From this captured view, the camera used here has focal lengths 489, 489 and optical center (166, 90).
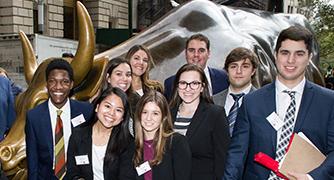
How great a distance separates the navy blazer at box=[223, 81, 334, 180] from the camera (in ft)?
10.1

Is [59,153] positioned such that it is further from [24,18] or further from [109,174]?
[24,18]

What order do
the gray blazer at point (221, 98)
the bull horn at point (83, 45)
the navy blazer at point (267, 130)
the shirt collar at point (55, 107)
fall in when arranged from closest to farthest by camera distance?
the navy blazer at point (267, 130) < the shirt collar at point (55, 107) < the bull horn at point (83, 45) < the gray blazer at point (221, 98)

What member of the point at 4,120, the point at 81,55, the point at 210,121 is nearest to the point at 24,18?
the point at 4,120

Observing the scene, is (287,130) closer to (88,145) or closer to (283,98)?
(283,98)

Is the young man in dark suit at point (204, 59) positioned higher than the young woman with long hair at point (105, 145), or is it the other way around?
the young man in dark suit at point (204, 59)

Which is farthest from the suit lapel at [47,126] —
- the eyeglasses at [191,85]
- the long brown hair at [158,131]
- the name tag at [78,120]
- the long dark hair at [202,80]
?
the eyeglasses at [191,85]

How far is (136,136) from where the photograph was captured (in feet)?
12.3

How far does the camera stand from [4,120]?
21.9 feet

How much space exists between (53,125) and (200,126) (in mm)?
1349

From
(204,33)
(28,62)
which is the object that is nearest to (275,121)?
(28,62)

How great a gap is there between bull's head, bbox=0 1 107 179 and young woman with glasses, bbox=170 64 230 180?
124 centimetres

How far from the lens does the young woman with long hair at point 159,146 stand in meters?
3.67

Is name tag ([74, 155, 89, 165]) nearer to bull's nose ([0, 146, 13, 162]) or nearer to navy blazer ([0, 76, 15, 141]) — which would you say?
bull's nose ([0, 146, 13, 162])

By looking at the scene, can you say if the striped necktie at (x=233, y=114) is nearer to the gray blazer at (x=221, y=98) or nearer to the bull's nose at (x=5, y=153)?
the gray blazer at (x=221, y=98)
